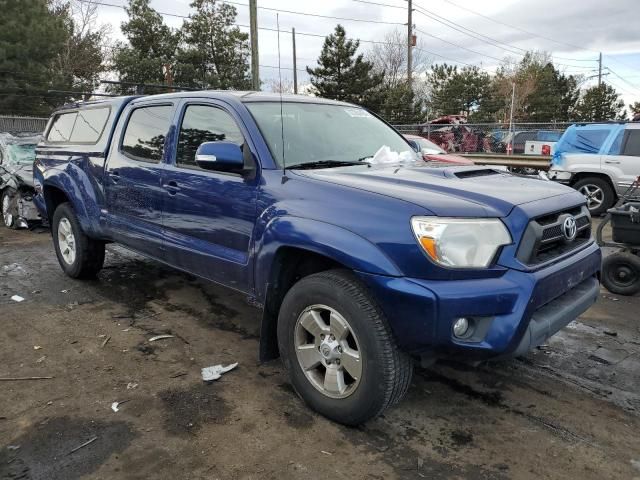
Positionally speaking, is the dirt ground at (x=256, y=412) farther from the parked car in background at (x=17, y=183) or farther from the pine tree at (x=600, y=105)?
the pine tree at (x=600, y=105)

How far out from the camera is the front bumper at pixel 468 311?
254cm

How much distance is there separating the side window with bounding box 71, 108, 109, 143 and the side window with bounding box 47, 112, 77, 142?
16cm

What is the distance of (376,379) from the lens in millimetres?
2721

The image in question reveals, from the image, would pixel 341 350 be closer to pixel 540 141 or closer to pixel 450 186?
pixel 450 186

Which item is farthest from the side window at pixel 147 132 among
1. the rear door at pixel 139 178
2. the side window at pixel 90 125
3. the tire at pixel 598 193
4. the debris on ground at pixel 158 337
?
the tire at pixel 598 193

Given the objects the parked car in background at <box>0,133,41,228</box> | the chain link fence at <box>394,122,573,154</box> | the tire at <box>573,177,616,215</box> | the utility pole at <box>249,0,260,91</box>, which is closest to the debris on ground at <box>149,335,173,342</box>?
the parked car in background at <box>0,133,41,228</box>

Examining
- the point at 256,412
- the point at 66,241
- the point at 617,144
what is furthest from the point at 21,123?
the point at 256,412

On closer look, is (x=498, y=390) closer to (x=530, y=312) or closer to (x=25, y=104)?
(x=530, y=312)

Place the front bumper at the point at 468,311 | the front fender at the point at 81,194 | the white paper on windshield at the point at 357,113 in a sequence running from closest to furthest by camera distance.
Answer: the front bumper at the point at 468,311
the white paper on windshield at the point at 357,113
the front fender at the point at 81,194

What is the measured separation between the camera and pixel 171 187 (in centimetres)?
399

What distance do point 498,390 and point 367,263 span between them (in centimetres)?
149

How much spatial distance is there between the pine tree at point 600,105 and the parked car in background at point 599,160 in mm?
43259

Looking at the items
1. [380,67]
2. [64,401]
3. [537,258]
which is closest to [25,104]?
[64,401]

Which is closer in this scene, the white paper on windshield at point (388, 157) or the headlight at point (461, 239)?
the headlight at point (461, 239)
